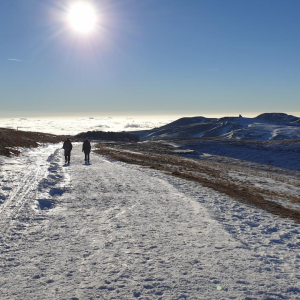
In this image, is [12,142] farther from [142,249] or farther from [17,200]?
[142,249]

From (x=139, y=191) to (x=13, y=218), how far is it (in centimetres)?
568

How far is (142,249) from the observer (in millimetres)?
6160

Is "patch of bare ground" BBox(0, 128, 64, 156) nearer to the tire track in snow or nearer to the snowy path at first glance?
the tire track in snow

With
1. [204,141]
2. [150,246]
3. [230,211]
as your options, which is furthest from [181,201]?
[204,141]

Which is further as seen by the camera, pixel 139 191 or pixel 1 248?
pixel 139 191

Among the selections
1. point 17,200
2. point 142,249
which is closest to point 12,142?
point 17,200

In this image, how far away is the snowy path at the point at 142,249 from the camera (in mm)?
4605

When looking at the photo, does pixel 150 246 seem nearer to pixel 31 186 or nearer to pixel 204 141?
pixel 31 186

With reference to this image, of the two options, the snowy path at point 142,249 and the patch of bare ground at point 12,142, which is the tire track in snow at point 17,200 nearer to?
the snowy path at point 142,249

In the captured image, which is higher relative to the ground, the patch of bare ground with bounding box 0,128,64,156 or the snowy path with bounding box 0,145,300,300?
the patch of bare ground with bounding box 0,128,64,156

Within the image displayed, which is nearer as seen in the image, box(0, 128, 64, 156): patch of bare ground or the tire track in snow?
the tire track in snow

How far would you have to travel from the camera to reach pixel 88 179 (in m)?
14.9

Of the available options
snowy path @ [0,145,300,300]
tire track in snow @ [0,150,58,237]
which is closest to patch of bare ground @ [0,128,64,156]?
tire track in snow @ [0,150,58,237]

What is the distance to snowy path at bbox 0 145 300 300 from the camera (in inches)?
181
